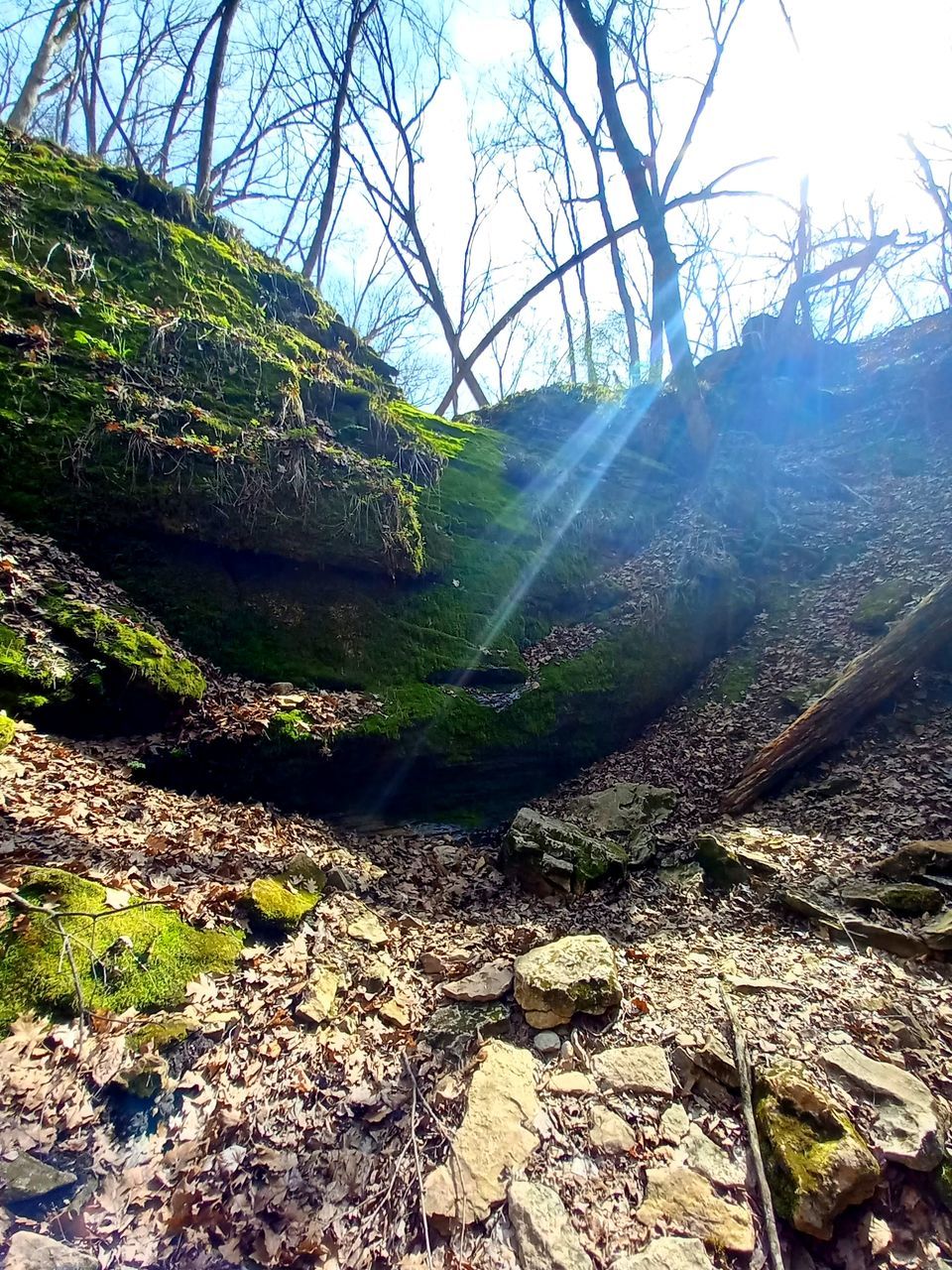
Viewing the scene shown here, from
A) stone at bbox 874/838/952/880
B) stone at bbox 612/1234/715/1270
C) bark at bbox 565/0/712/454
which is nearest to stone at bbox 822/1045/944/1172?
stone at bbox 612/1234/715/1270

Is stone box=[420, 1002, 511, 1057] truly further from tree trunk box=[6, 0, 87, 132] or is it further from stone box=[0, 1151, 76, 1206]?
tree trunk box=[6, 0, 87, 132]

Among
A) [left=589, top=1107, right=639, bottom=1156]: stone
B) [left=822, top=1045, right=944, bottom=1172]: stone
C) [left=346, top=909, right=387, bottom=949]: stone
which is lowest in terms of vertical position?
[left=346, top=909, right=387, bottom=949]: stone

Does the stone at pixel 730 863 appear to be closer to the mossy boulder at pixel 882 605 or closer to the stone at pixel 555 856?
the stone at pixel 555 856

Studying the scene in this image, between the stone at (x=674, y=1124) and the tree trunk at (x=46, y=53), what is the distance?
17.0 metres

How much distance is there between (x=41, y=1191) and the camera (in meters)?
2.04

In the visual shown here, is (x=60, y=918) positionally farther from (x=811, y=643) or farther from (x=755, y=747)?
(x=811, y=643)

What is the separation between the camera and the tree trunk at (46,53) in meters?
11.1

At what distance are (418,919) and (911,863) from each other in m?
3.89

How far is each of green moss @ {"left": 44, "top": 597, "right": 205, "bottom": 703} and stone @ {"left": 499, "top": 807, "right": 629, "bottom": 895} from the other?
3374 millimetres

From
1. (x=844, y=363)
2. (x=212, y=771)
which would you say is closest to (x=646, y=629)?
(x=212, y=771)

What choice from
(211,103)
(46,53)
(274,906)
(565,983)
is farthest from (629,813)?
(46,53)

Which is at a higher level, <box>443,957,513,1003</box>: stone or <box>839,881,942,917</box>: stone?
<box>839,881,942,917</box>: stone

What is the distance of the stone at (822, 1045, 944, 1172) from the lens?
2.43 metres

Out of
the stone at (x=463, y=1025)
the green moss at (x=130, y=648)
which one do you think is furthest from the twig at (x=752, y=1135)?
the green moss at (x=130, y=648)
